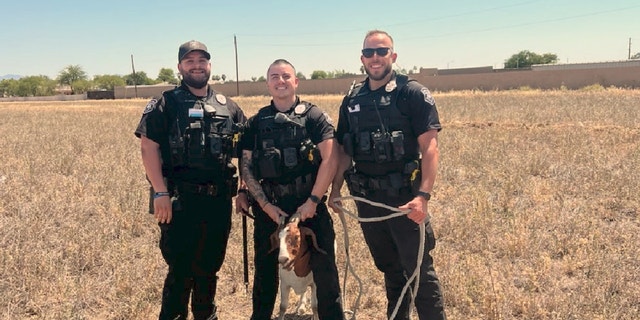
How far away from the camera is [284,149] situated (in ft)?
12.1

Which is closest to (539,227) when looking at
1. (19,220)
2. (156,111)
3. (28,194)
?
(156,111)

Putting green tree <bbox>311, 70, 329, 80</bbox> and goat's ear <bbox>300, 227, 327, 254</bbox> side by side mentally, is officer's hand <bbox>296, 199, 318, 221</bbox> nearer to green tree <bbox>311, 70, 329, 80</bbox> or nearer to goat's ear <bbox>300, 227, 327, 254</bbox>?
goat's ear <bbox>300, 227, 327, 254</bbox>

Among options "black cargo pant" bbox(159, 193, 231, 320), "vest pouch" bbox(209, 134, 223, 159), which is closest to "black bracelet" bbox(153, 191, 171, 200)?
"black cargo pant" bbox(159, 193, 231, 320)

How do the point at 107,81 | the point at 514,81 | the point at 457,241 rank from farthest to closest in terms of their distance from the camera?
the point at 107,81 → the point at 514,81 → the point at 457,241

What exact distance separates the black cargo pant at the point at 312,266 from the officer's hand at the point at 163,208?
73 cm

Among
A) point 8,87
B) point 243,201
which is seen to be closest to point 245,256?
point 243,201

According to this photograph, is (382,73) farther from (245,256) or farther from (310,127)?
(245,256)

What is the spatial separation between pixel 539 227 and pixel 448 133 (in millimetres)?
9221

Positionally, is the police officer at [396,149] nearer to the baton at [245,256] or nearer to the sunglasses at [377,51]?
the sunglasses at [377,51]

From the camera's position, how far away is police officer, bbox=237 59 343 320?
12.2 ft

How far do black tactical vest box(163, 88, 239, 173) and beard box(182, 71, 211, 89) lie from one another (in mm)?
93

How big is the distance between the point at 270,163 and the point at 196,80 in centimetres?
96

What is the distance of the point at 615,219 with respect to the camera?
650 cm

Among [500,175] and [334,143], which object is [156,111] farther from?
[500,175]
